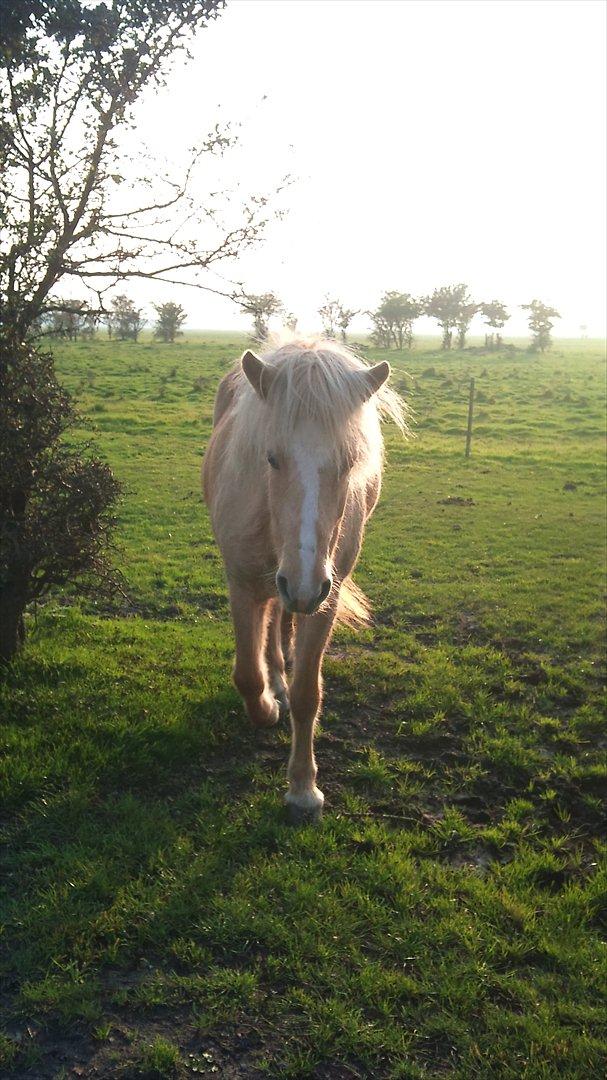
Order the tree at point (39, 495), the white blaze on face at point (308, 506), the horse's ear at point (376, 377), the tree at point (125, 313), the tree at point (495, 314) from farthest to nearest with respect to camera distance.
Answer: the tree at point (495, 314) → the tree at point (125, 313) → the tree at point (39, 495) → the horse's ear at point (376, 377) → the white blaze on face at point (308, 506)

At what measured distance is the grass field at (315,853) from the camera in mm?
2479

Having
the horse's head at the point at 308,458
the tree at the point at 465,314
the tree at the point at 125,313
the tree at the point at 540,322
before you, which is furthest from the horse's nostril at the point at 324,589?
the tree at the point at 540,322

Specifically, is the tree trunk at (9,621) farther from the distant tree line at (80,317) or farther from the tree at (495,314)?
the tree at (495,314)

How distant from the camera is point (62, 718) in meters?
4.33

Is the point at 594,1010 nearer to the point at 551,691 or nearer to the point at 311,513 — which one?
the point at 311,513

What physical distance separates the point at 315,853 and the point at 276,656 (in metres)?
1.95

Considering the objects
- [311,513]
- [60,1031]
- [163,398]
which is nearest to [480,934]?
[60,1031]

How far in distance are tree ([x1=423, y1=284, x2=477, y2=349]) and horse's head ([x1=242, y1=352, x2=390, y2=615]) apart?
164ft

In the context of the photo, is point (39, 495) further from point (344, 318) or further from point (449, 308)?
point (449, 308)

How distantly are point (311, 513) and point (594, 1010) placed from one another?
2.21 metres

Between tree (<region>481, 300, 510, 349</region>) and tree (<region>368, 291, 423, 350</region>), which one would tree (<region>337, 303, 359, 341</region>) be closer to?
tree (<region>368, 291, 423, 350</region>)

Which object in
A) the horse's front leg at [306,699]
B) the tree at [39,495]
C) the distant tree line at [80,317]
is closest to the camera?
the horse's front leg at [306,699]

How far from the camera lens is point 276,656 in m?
5.23

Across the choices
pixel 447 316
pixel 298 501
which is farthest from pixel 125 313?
pixel 447 316
